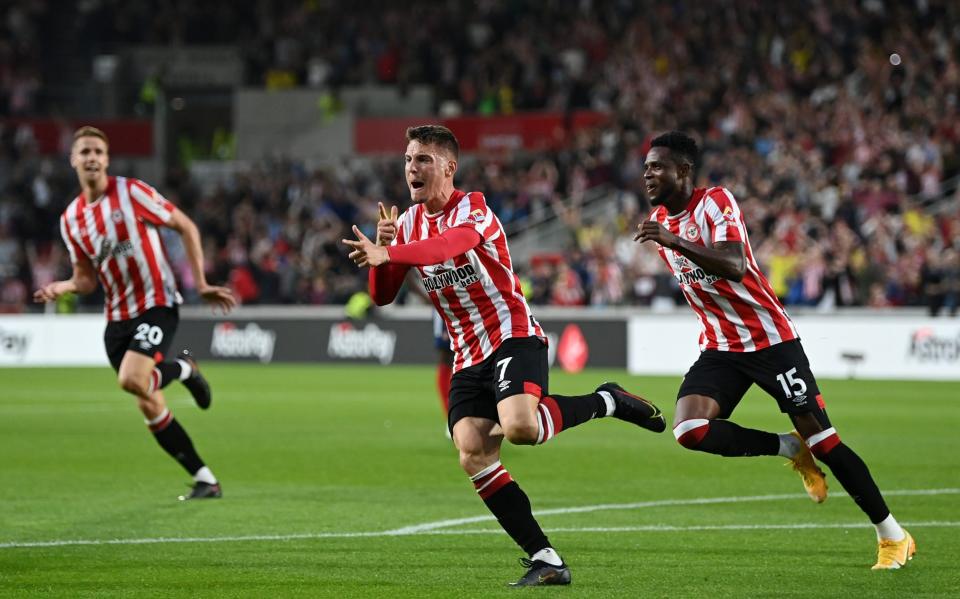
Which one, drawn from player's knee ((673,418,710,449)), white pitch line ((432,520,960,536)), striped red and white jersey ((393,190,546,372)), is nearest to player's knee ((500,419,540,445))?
striped red and white jersey ((393,190,546,372))

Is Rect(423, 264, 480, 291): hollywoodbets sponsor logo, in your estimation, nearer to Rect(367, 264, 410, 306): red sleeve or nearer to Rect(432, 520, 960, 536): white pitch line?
Rect(367, 264, 410, 306): red sleeve

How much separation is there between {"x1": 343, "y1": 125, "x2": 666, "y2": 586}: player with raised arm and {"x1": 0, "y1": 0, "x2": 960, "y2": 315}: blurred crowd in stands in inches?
703

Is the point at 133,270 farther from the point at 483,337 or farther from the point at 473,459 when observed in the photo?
the point at 473,459

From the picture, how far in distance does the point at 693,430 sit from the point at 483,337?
1236 millimetres

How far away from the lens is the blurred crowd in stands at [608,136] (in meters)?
26.6

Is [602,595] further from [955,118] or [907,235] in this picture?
[955,118]

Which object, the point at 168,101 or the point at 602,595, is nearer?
the point at 602,595

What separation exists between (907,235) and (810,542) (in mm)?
18008

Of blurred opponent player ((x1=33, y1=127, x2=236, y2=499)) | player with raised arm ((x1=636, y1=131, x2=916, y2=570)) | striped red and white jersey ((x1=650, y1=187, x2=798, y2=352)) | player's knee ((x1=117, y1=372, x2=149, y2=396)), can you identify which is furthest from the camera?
blurred opponent player ((x1=33, y1=127, x2=236, y2=499))

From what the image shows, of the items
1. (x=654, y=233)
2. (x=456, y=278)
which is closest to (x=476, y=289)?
(x=456, y=278)

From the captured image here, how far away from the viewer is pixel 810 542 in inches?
338

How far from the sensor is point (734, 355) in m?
8.11

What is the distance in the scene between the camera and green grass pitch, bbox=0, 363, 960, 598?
734 cm

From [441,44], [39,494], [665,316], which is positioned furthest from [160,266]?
[441,44]
